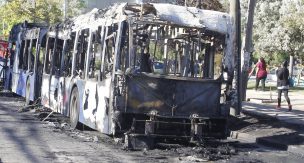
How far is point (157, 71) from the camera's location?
38.0 feet

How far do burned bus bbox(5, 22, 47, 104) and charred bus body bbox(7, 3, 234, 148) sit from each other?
17.8 feet

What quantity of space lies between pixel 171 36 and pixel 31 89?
7725 millimetres

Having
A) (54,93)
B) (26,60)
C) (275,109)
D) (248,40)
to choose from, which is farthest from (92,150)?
(26,60)

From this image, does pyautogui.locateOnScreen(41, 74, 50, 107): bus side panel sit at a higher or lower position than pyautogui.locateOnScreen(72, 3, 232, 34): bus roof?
lower

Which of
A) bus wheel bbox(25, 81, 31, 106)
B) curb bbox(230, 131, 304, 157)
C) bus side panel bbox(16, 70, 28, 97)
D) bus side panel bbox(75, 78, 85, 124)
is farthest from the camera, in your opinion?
bus side panel bbox(16, 70, 28, 97)

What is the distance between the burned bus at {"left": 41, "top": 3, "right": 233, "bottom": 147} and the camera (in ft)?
34.4

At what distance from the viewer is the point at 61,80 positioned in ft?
48.7

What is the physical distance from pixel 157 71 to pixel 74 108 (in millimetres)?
2920

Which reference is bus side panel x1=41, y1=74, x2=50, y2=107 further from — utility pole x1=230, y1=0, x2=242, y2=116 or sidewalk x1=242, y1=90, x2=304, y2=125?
sidewalk x1=242, y1=90, x2=304, y2=125

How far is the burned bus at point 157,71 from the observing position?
10492mm

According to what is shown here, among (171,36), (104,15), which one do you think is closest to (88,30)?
(104,15)

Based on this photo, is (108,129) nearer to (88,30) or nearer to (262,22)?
(88,30)

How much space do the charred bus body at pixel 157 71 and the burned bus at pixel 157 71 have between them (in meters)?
A: 0.02

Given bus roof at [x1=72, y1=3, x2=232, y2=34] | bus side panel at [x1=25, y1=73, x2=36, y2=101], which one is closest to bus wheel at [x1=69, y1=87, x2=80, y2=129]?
bus roof at [x1=72, y1=3, x2=232, y2=34]
